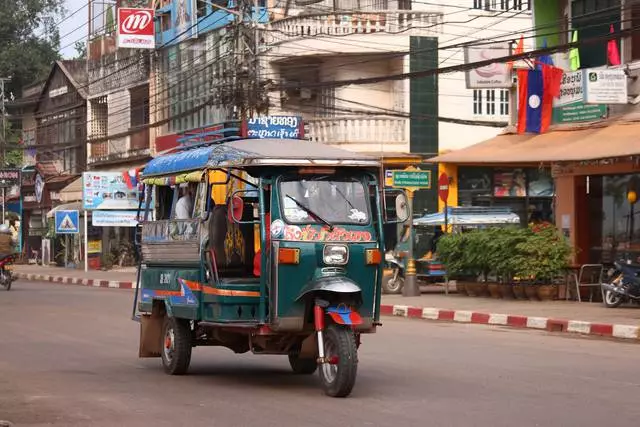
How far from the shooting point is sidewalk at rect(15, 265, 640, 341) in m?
17.8

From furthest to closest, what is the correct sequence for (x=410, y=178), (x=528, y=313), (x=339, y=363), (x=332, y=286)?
(x=410, y=178) → (x=528, y=313) → (x=332, y=286) → (x=339, y=363)

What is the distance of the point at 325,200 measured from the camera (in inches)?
424

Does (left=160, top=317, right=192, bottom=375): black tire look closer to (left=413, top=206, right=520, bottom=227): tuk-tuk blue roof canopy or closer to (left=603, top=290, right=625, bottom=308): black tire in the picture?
(left=603, top=290, right=625, bottom=308): black tire

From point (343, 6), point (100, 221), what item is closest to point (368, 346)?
point (343, 6)

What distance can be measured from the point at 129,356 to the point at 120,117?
37.9m

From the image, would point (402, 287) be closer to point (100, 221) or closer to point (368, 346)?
point (368, 346)

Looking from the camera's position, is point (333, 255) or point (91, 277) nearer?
point (333, 255)

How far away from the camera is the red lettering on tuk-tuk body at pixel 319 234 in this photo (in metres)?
10.4

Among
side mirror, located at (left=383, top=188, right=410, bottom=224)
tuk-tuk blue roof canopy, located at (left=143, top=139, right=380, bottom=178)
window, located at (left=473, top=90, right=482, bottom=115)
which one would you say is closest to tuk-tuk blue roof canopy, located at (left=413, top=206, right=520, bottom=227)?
window, located at (left=473, top=90, right=482, bottom=115)

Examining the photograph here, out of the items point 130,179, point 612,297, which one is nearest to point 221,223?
point 612,297

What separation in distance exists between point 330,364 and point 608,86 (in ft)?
43.4

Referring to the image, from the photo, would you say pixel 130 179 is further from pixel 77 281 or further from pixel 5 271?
pixel 5 271

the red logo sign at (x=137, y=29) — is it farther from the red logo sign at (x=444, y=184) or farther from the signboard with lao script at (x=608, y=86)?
the signboard with lao script at (x=608, y=86)

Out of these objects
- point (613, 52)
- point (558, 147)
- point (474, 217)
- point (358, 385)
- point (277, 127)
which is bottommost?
point (358, 385)
